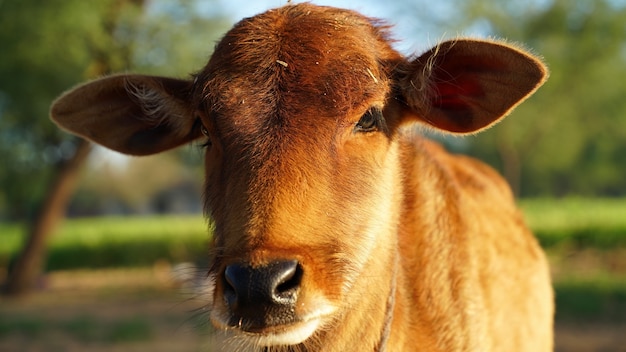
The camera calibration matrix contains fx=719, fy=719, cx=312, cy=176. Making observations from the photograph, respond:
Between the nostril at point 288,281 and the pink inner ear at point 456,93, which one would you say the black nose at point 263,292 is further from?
the pink inner ear at point 456,93

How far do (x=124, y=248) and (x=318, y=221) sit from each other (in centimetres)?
2913

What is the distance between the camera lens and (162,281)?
2312 cm

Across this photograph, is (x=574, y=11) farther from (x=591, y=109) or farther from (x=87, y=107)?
(x=87, y=107)

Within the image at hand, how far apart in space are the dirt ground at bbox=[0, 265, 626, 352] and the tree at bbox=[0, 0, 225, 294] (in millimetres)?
1844

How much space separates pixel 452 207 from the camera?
436 cm

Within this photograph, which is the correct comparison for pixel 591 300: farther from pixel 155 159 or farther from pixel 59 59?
pixel 155 159

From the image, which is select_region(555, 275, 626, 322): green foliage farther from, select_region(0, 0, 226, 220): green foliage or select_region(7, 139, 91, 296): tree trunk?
select_region(7, 139, 91, 296): tree trunk

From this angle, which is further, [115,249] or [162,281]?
[115,249]

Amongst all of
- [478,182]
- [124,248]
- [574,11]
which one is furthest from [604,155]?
[478,182]

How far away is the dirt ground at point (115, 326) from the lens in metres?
12.0

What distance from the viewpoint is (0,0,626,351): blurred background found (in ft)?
43.6

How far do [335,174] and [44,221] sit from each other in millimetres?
16759

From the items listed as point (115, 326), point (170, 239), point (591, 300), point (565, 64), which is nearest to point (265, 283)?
point (115, 326)

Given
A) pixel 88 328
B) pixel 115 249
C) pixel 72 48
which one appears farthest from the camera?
pixel 115 249
